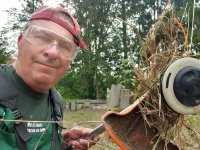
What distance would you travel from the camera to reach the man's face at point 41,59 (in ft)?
6.42

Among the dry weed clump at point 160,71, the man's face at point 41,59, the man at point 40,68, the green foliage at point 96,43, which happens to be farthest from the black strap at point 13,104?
the green foliage at point 96,43

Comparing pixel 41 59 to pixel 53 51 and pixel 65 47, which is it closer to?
pixel 53 51

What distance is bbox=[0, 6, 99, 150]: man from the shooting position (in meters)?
1.95

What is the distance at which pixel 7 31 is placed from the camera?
21.8 metres

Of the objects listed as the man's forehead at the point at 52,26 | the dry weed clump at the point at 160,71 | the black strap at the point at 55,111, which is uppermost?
the man's forehead at the point at 52,26

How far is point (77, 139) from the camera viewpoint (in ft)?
7.77

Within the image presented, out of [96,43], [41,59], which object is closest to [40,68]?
[41,59]

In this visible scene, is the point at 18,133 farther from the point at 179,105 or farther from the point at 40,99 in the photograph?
the point at 179,105

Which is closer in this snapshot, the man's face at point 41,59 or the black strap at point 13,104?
the black strap at point 13,104

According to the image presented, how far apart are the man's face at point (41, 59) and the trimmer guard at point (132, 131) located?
1.82 feet

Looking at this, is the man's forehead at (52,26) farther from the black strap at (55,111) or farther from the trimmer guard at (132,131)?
the trimmer guard at (132,131)

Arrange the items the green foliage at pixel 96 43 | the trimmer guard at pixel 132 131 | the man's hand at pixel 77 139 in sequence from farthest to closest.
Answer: the green foliage at pixel 96 43, the man's hand at pixel 77 139, the trimmer guard at pixel 132 131

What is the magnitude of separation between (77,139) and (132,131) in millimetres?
786

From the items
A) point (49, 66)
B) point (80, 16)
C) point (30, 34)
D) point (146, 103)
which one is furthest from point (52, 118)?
point (80, 16)
